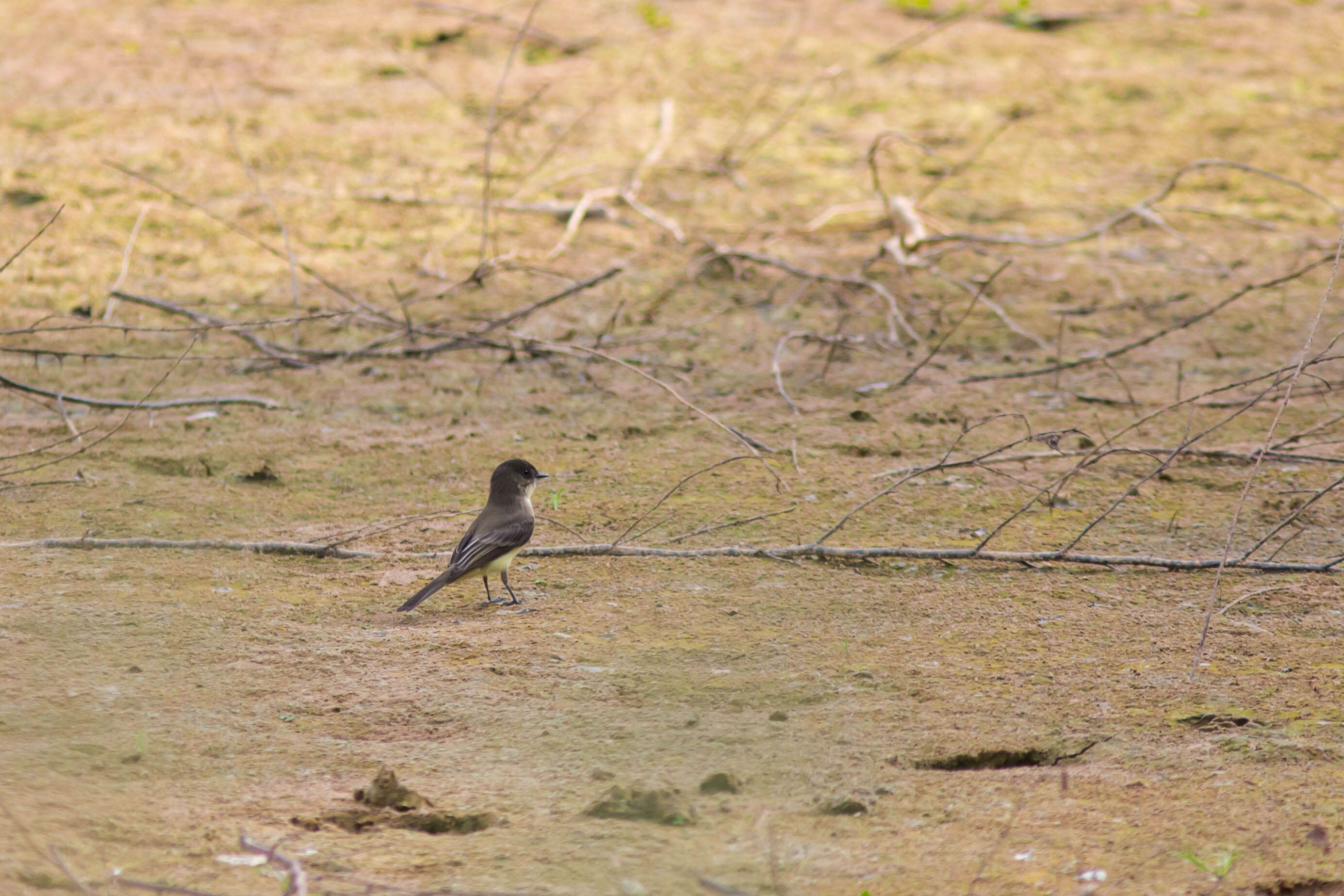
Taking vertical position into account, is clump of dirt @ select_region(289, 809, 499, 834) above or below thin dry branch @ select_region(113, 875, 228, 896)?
below

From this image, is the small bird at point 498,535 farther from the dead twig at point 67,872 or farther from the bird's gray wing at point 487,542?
the dead twig at point 67,872

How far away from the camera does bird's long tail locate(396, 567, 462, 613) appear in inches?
150

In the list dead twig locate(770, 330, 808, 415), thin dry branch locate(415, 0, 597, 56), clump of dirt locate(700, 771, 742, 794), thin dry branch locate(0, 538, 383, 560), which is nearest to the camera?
clump of dirt locate(700, 771, 742, 794)

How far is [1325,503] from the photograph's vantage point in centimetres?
481

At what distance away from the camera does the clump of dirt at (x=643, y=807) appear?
8.71ft

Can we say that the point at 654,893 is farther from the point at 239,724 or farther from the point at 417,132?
the point at 417,132

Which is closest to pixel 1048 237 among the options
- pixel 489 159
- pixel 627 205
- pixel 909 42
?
pixel 627 205

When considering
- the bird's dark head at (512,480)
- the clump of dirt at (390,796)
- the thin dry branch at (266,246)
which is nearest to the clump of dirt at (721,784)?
the clump of dirt at (390,796)

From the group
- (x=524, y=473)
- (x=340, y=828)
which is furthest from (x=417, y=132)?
(x=340, y=828)

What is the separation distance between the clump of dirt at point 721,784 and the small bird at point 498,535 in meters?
1.32

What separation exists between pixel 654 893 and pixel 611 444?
3.31 metres

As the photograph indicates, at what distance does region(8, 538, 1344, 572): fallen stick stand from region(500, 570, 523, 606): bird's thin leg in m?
0.24

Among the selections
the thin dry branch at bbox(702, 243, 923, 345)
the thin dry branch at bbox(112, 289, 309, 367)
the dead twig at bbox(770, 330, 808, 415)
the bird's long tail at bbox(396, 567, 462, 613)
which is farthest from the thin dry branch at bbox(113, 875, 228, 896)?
the thin dry branch at bbox(702, 243, 923, 345)

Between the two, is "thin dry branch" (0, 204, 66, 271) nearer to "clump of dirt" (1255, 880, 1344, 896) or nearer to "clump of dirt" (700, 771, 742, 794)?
"clump of dirt" (700, 771, 742, 794)
